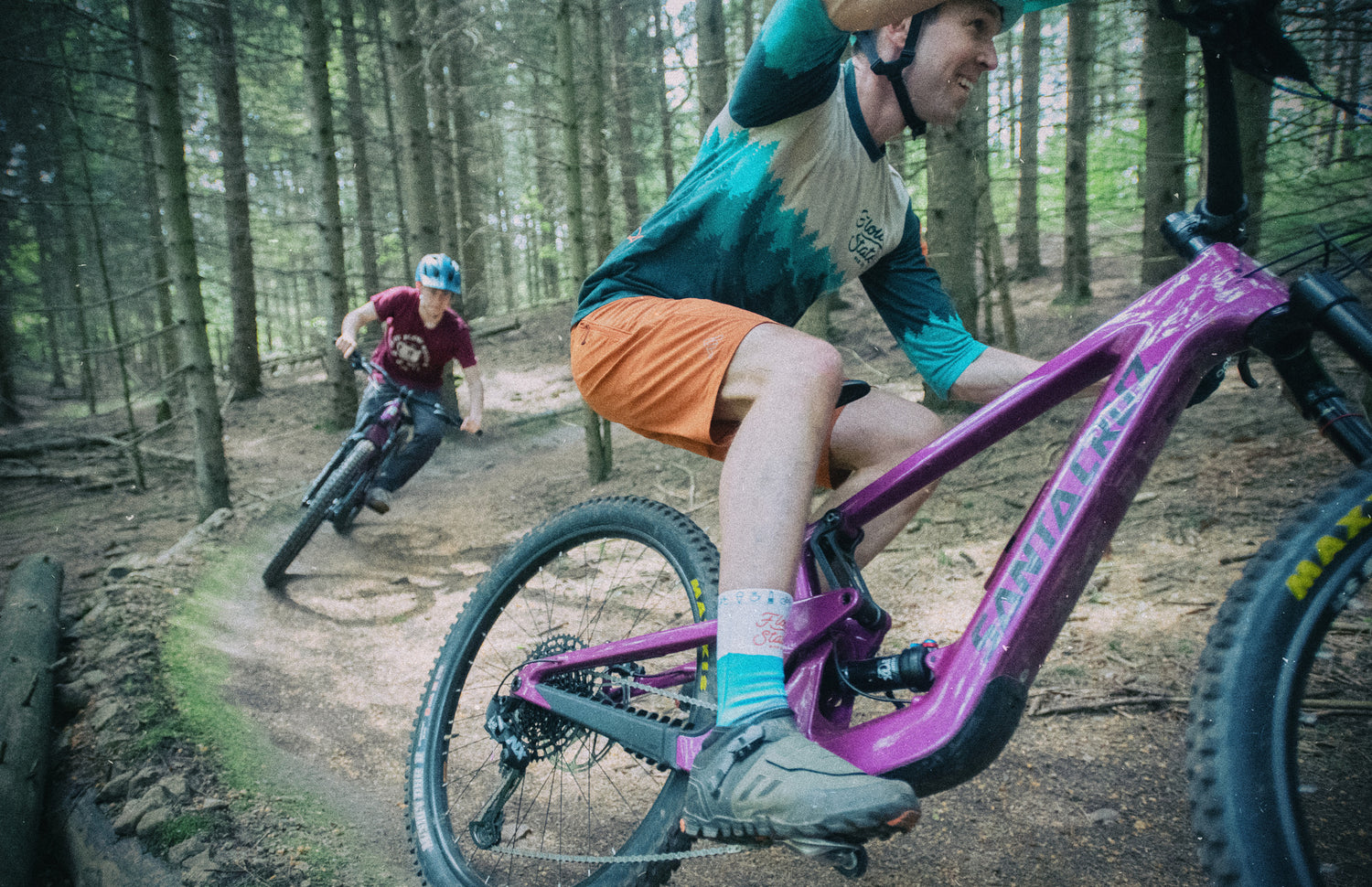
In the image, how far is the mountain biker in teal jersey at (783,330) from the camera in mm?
1423

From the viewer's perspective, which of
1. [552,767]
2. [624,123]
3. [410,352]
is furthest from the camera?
[624,123]

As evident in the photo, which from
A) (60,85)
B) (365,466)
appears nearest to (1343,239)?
(365,466)

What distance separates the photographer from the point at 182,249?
21.2 ft

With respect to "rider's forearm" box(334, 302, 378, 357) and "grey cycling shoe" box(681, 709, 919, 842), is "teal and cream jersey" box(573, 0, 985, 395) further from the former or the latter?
"rider's forearm" box(334, 302, 378, 357)

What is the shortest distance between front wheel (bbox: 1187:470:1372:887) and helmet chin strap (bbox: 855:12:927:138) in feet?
3.90

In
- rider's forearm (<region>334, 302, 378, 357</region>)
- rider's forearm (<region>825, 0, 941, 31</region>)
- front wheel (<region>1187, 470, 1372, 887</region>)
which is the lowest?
front wheel (<region>1187, 470, 1372, 887</region>)

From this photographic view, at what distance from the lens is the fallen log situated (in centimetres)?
268

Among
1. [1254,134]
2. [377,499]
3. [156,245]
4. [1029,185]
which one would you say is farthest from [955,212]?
[156,245]

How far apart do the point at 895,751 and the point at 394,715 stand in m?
2.69

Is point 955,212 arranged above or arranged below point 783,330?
above

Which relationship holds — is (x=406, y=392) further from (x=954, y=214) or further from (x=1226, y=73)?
(x=1226, y=73)

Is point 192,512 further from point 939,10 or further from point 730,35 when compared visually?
point 730,35

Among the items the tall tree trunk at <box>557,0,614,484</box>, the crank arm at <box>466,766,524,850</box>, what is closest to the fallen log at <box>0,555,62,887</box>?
the crank arm at <box>466,766,524,850</box>

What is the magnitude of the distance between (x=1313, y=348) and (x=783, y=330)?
94 centimetres
